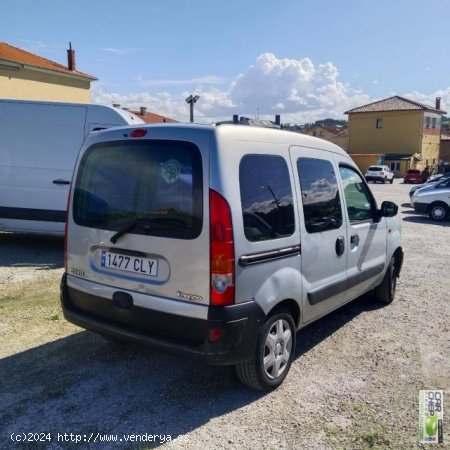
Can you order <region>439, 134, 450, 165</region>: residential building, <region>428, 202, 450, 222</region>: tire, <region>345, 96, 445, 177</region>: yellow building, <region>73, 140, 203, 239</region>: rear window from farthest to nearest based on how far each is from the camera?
<region>439, 134, 450, 165</region>: residential building
<region>345, 96, 445, 177</region>: yellow building
<region>428, 202, 450, 222</region>: tire
<region>73, 140, 203, 239</region>: rear window

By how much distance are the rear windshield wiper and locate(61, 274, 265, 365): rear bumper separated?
0.51m

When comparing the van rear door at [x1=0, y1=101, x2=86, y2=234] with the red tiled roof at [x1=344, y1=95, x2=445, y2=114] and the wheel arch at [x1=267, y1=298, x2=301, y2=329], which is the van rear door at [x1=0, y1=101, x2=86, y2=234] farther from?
the red tiled roof at [x1=344, y1=95, x2=445, y2=114]

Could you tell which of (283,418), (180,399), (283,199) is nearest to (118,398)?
(180,399)

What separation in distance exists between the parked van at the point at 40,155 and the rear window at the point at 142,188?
3933 mm

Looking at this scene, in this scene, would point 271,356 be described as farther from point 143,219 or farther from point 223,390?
point 143,219

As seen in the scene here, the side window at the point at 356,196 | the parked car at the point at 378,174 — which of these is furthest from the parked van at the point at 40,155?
the parked car at the point at 378,174

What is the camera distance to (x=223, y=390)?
130 inches

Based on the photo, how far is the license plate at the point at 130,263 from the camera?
2.99 metres

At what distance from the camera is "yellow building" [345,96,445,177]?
49.2 m

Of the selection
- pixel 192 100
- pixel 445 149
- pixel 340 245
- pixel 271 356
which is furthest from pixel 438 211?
pixel 445 149

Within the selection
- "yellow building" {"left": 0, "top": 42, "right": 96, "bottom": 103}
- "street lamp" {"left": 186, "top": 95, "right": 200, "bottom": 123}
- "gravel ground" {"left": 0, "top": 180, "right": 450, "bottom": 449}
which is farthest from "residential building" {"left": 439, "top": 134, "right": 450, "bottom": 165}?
"gravel ground" {"left": 0, "top": 180, "right": 450, "bottom": 449}

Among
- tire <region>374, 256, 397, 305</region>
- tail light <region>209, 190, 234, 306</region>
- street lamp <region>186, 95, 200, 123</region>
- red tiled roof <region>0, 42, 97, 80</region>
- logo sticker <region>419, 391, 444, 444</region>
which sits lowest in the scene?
logo sticker <region>419, 391, 444, 444</region>

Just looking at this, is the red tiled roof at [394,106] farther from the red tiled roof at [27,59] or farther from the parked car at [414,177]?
the red tiled roof at [27,59]

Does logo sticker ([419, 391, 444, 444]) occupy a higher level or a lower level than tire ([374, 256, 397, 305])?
lower
